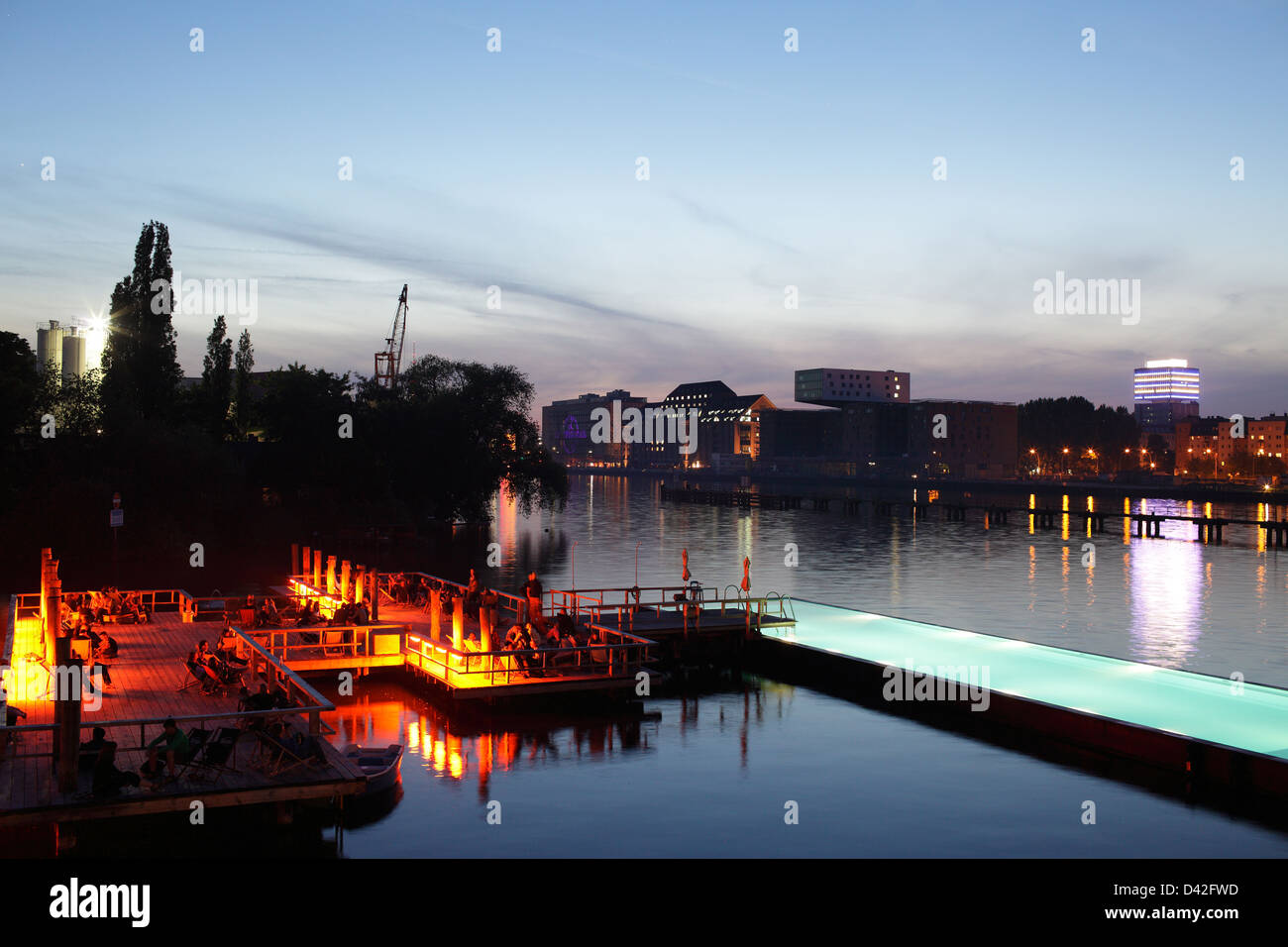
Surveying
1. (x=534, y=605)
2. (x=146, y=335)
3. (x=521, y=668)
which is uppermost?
(x=146, y=335)

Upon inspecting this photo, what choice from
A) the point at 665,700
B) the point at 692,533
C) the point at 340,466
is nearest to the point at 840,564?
the point at 692,533

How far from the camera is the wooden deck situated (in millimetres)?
16969

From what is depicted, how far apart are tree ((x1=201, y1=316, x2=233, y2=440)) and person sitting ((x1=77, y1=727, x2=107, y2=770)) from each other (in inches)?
3224

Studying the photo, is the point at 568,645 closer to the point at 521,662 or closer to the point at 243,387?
the point at 521,662

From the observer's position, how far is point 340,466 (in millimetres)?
92312

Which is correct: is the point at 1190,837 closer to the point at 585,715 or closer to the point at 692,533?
the point at 585,715

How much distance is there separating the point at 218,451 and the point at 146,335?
10.4 m

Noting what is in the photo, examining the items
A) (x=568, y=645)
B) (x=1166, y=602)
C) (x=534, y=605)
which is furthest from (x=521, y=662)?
(x=1166, y=602)

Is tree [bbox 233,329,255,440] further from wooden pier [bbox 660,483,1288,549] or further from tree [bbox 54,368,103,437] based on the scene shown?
wooden pier [bbox 660,483,1288,549]

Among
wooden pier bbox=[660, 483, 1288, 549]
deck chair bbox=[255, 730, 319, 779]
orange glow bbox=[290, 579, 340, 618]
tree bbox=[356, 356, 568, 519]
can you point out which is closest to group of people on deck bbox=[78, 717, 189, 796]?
deck chair bbox=[255, 730, 319, 779]

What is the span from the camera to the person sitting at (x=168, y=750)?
1778 centimetres

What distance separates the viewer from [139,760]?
19328 mm
